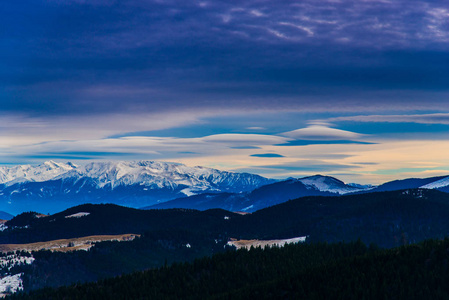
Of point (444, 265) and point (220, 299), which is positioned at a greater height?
point (444, 265)

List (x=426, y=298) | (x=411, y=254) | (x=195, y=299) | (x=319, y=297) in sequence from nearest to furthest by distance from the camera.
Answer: (x=426, y=298)
(x=319, y=297)
(x=411, y=254)
(x=195, y=299)

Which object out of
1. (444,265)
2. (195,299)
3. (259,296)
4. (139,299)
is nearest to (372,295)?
(444,265)

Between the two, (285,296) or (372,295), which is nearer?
(372,295)

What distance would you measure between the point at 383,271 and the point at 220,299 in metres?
54.1

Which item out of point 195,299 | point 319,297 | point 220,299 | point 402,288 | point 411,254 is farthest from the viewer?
point 195,299

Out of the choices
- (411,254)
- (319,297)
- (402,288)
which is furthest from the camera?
(411,254)

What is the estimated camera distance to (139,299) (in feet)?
647

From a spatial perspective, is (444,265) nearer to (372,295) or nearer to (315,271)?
(372,295)

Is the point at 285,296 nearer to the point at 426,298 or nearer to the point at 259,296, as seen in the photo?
the point at 259,296

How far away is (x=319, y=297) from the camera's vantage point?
498 feet

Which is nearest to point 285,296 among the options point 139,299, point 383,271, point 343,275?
point 343,275

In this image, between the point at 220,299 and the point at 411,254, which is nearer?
the point at 411,254

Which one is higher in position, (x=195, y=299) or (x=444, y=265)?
(x=444, y=265)

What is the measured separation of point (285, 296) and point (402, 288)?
35.7 m
